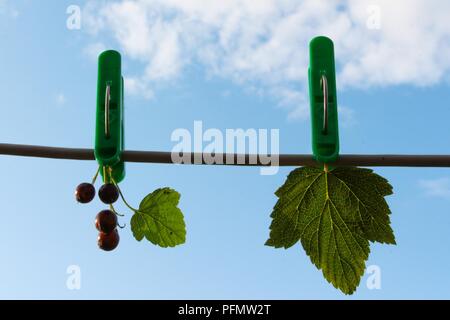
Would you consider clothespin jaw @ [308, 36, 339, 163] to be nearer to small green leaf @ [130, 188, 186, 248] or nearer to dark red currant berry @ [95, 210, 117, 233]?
small green leaf @ [130, 188, 186, 248]

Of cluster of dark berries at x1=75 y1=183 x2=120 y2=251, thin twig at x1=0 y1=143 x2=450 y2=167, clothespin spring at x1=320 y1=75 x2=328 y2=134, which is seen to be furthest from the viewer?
cluster of dark berries at x1=75 y1=183 x2=120 y2=251

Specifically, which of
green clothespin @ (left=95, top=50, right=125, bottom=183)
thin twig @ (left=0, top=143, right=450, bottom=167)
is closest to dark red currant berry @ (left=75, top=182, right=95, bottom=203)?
green clothespin @ (left=95, top=50, right=125, bottom=183)

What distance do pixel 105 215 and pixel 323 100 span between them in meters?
0.65

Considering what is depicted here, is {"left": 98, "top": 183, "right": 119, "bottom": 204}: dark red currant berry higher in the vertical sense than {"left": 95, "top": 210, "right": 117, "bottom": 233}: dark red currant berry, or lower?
higher

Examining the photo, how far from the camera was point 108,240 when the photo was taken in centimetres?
160

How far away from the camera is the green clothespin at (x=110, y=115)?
1.34 m

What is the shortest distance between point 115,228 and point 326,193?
0.59 metres

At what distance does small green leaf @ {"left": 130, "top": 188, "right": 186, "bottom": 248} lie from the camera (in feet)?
5.30

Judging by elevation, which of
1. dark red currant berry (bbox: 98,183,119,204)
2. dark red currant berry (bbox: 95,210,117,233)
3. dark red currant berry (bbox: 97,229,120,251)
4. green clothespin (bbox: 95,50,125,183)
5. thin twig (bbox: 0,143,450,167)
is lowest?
dark red currant berry (bbox: 97,229,120,251)

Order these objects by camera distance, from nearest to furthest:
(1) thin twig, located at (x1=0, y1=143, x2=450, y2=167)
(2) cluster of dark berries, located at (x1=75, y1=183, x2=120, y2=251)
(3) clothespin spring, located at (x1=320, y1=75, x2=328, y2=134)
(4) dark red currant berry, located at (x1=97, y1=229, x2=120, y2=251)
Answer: (1) thin twig, located at (x1=0, y1=143, x2=450, y2=167) < (3) clothespin spring, located at (x1=320, y1=75, x2=328, y2=134) < (2) cluster of dark berries, located at (x1=75, y1=183, x2=120, y2=251) < (4) dark red currant berry, located at (x1=97, y1=229, x2=120, y2=251)

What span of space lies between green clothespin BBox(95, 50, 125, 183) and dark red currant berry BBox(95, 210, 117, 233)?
0.13 metres

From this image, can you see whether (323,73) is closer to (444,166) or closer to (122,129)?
(444,166)

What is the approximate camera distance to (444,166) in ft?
4.15

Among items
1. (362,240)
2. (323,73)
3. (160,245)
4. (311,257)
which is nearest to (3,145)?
(160,245)
